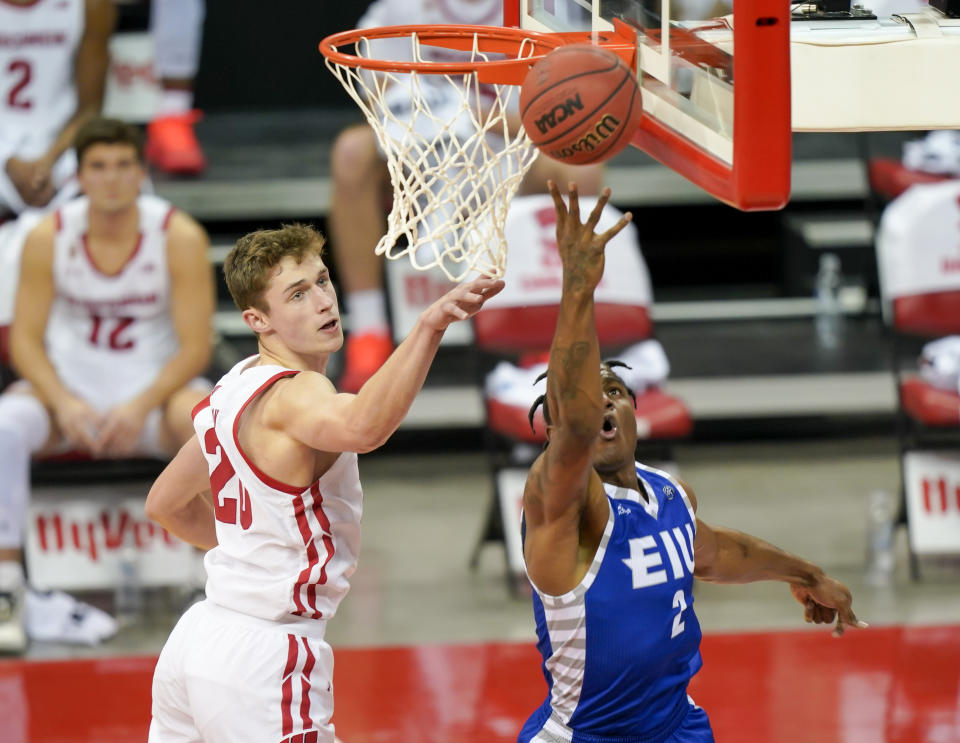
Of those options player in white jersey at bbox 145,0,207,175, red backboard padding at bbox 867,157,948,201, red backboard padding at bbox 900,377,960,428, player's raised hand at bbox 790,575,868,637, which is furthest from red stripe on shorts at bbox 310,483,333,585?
player in white jersey at bbox 145,0,207,175

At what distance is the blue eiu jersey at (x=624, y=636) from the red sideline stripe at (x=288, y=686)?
1.68ft

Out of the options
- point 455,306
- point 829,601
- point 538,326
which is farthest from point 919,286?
point 455,306

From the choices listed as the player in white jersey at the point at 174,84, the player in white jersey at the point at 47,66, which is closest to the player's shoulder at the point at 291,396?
the player in white jersey at the point at 47,66

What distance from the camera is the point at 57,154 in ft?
22.0

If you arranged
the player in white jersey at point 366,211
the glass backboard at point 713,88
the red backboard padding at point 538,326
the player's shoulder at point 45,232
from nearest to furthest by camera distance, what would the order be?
the glass backboard at point 713,88, the player's shoulder at point 45,232, the red backboard padding at point 538,326, the player in white jersey at point 366,211

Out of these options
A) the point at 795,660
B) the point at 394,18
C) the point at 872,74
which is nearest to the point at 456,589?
the point at 795,660

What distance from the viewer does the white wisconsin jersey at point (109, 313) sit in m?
5.68

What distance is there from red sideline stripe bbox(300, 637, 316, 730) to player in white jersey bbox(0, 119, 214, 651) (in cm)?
257

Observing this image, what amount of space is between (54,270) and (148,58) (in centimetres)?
313

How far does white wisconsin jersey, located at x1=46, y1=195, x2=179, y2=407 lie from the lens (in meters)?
5.68

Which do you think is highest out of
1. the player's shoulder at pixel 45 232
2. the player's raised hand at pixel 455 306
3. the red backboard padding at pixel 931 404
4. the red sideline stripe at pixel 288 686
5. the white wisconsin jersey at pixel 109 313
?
the player's raised hand at pixel 455 306

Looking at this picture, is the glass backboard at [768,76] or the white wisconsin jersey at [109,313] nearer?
the glass backboard at [768,76]

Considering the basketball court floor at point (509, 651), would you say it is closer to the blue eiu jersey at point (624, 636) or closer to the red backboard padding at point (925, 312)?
the blue eiu jersey at point (624, 636)

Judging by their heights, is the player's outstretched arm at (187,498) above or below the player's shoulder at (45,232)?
below
